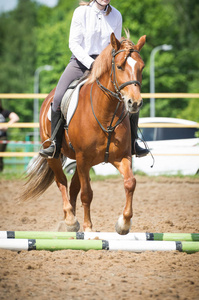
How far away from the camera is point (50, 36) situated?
38688mm

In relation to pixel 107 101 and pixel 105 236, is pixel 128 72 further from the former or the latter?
pixel 105 236

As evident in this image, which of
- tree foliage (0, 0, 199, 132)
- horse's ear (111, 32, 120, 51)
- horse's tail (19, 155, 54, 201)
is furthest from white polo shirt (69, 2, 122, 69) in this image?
tree foliage (0, 0, 199, 132)

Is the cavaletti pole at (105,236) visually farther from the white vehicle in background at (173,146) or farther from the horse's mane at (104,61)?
the white vehicle in background at (173,146)

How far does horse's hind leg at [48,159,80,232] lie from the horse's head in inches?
74.0

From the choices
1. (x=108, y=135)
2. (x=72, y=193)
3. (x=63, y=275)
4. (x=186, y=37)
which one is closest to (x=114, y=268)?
(x=63, y=275)

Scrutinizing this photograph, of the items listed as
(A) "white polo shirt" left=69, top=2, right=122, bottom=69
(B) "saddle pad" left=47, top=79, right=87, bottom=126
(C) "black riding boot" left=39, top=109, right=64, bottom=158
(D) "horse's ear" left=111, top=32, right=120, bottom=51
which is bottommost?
(C) "black riding boot" left=39, top=109, right=64, bottom=158

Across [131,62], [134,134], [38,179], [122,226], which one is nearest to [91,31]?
[131,62]

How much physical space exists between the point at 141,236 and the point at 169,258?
1.54 ft

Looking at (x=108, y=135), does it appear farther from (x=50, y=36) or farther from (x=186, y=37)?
(x=186, y=37)

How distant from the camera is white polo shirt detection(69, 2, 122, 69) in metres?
5.34

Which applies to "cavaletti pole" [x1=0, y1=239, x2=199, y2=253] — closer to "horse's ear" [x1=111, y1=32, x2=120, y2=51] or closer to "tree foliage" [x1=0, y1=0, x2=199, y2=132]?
"horse's ear" [x1=111, y1=32, x2=120, y2=51]

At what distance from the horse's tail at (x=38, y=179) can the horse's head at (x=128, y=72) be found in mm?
2445

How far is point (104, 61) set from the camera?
490 cm

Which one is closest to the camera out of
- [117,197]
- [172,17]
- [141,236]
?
[141,236]
